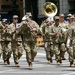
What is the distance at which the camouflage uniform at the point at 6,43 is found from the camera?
19641 mm

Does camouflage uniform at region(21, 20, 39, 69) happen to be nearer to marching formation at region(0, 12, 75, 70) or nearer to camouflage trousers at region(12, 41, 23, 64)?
marching formation at region(0, 12, 75, 70)

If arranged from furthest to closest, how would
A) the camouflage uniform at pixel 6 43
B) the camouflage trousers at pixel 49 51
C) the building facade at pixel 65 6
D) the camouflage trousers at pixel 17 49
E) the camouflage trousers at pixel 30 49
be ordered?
the building facade at pixel 65 6, the camouflage trousers at pixel 49 51, the camouflage uniform at pixel 6 43, the camouflage trousers at pixel 17 49, the camouflage trousers at pixel 30 49

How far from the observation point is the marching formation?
56.4 feet

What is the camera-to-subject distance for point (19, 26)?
1747 centimetres

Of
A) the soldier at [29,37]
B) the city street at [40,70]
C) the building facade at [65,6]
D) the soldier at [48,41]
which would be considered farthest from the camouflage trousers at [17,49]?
the building facade at [65,6]

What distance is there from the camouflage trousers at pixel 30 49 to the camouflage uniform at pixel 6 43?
2355 millimetres

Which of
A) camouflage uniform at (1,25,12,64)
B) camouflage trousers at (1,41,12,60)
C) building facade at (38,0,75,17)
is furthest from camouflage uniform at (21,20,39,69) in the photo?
building facade at (38,0,75,17)

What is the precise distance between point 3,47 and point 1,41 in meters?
0.31

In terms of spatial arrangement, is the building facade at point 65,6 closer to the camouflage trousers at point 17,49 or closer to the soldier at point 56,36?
the soldier at point 56,36

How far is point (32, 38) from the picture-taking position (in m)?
17.2

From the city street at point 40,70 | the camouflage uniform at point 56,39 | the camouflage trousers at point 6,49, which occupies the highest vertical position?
the camouflage uniform at point 56,39

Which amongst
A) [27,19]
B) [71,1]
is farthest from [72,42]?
[71,1]

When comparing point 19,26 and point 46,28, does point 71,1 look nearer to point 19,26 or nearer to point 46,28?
point 46,28

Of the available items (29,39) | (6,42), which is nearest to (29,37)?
(29,39)
